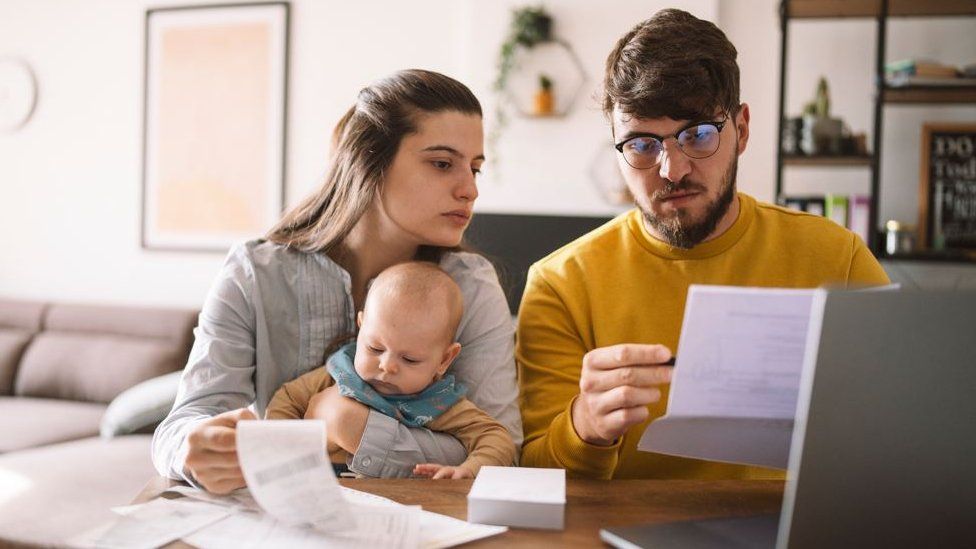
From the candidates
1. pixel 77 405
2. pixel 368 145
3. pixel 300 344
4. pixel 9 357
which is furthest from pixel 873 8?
pixel 9 357

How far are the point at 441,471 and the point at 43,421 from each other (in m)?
2.76

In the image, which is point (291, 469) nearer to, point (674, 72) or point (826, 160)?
point (674, 72)

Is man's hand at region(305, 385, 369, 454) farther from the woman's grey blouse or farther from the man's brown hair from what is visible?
the man's brown hair

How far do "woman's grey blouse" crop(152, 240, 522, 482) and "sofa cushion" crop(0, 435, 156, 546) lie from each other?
0.90 metres

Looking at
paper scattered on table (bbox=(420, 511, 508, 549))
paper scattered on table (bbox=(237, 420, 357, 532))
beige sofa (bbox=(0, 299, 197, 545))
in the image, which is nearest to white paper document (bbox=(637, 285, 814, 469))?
paper scattered on table (bbox=(420, 511, 508, 549))

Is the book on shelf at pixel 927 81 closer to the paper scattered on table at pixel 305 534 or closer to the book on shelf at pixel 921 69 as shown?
the book on shelf at pixel 921 69

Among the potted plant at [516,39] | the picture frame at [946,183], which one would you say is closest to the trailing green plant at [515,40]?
the potted plant at [516,39]

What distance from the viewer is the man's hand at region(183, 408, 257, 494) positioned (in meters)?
0.99

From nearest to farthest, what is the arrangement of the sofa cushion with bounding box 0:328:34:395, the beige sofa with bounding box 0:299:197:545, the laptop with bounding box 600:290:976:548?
the laptop with bounding box 600:290:976:548 < the beige sofa with bounding box 0:299:197:545 < the sofa cushion with bounding box 0:328:34:395

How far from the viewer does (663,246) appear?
1523mm

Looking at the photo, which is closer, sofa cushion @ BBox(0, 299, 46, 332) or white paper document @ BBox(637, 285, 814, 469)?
white paper document @ BBox(637, 285, 814, 469)

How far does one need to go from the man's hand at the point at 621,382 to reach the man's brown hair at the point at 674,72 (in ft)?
1.82

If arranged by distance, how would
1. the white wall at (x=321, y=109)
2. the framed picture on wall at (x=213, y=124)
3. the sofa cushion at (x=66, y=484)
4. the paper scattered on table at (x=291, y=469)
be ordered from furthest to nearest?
the framed picture on wall at (x=213, y=124) < the white wall at (x=321, y=109) < the sofa cushion at (x=66, y=484) < the paper scattered on table at (x=291, y=469)

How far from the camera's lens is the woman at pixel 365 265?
1.34 m
